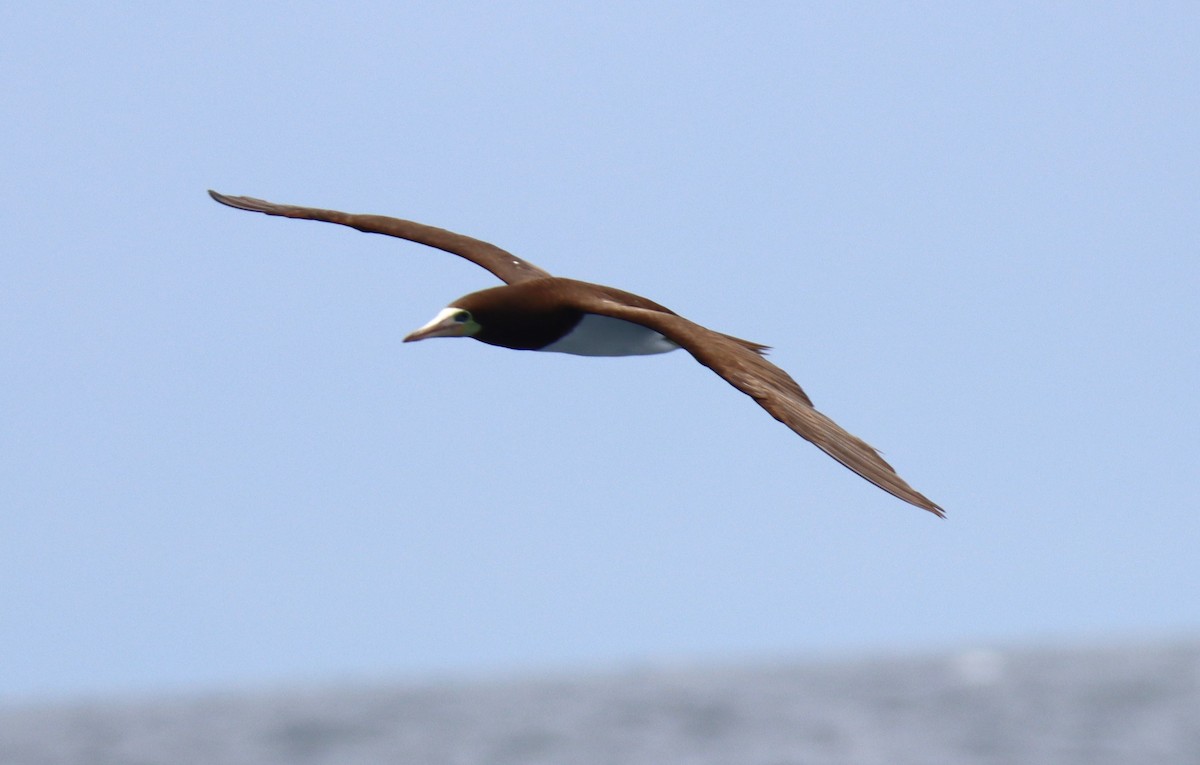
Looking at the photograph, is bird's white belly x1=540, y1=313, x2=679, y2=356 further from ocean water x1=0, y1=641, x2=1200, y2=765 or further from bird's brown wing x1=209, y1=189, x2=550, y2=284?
ocean water x1=0, y1=641, x2=1200, y2=765

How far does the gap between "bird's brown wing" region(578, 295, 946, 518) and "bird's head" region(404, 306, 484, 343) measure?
68 centimetres

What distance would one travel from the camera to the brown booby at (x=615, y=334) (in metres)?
9.01

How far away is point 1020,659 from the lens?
258ft

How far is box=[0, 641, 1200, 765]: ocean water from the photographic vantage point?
109 feet

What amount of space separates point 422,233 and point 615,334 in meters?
2.43

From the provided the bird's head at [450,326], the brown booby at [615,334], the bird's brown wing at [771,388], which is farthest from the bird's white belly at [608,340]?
the bird's head at [450,326]

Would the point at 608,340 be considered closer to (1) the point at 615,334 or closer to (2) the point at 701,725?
(1) the point at 615,334

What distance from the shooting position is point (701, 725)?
39406 mm

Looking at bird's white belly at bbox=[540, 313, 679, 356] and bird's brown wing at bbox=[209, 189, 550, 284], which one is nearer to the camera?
bird's white belly at bbox=[540, 313, 679, 356]

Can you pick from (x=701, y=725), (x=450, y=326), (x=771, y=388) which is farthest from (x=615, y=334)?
(x=701, y=725)

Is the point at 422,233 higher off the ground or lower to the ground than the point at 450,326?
higher

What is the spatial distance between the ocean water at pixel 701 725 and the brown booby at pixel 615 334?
20.7m

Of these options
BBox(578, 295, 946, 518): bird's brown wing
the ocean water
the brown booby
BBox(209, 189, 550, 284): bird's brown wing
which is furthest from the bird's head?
the ocean water

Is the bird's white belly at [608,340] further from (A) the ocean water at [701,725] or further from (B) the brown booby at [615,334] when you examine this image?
(A) the ocean water at [701,725]
